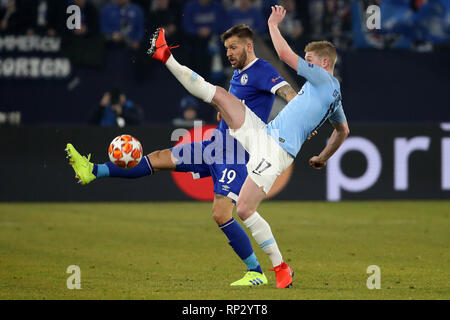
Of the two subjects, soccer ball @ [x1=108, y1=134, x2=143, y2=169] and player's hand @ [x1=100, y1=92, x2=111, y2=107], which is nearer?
soccer ball @ [x1=108, y1=134, x2=143, y2=169]

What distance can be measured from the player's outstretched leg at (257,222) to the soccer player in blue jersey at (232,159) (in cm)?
32

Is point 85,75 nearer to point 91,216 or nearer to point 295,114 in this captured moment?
point 91,216

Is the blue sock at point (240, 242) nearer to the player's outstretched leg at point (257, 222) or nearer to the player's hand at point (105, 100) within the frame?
the player's outstretched leg at point (257, 222)

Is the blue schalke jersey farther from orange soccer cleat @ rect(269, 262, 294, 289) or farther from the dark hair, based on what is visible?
orange soccer cleat @ rect(269, 262, 294, 289)

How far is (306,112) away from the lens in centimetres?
704

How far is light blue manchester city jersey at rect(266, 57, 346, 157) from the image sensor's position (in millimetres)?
7000

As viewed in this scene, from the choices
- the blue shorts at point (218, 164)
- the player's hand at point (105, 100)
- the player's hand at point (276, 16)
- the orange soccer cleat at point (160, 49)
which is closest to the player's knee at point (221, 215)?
the blue shorts at point (218, 164)

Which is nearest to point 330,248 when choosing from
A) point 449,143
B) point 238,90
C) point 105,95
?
point 238,90

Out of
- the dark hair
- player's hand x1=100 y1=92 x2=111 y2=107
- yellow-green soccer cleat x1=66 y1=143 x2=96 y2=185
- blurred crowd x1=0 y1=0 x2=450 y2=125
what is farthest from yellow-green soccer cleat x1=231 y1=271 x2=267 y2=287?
player's hand x1=100 y1=92 x2=111 y2=107

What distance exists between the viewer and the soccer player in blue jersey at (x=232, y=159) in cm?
742

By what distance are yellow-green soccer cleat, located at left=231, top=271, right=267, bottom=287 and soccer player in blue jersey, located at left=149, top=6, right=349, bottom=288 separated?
0.90 ft

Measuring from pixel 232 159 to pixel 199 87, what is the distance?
79 centimetres

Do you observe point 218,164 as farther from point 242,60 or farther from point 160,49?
point 160,49

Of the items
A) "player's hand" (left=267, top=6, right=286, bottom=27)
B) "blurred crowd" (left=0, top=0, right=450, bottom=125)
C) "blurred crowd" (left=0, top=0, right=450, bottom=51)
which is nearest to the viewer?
"player's hand" (left=267, top=6, right=286, bottom=27)
